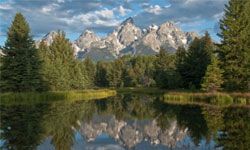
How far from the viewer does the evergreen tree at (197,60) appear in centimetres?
8269

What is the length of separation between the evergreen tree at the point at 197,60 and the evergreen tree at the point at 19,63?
100 ft

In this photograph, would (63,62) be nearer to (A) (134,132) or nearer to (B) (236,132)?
(A) (134,132)

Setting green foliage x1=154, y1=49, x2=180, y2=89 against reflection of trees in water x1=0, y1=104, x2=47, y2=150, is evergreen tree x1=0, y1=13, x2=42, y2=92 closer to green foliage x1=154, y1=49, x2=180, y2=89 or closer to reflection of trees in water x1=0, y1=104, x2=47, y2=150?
reflection of trees in water x1=0, y1=104, x2=47, y2=150

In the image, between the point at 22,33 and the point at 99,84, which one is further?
the point at 99,84

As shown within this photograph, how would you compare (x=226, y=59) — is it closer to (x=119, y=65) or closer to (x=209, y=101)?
(x=209, y=101)

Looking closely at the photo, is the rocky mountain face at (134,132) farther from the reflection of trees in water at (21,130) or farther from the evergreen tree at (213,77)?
the evergreen tree at (213,77)

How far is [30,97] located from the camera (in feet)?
199

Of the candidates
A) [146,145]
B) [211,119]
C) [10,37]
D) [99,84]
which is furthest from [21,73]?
[99,84]

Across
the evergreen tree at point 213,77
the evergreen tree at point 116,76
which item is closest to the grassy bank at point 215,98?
the evergreen tree at point 213,77

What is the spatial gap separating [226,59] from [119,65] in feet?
356

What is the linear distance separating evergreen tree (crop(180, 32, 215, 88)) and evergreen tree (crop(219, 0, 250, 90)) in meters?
15.3

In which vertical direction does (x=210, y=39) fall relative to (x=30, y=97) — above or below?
above

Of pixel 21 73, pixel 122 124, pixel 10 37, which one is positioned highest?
pixel 10 37

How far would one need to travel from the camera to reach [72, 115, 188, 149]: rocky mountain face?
83.0 ft
